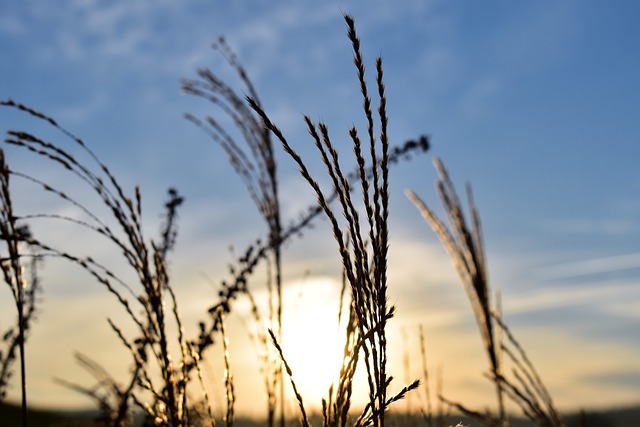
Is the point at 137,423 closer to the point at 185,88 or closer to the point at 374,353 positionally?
the point at 185,88

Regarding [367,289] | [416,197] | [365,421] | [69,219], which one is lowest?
[365,421]

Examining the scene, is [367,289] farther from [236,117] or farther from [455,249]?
[236,117]

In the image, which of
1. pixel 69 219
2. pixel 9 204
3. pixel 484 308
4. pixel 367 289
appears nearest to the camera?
pixel 367 289

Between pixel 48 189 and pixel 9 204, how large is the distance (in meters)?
0.44

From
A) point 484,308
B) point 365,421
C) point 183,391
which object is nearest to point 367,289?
point 365,421

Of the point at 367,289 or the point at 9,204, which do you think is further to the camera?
the point at 9,204

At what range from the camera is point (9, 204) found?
9.02ft

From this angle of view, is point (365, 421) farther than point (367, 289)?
Yes

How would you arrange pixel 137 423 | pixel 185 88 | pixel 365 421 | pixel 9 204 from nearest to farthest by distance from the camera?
pixel 365 421, pixel 9 204, pixel 137 423, pixel 185 88

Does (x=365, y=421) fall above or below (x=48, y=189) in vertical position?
below

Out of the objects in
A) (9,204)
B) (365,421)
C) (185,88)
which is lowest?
(365,421)

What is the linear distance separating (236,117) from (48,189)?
1771mm

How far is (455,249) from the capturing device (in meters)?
3.51

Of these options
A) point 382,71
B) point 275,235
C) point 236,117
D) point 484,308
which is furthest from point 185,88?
point 382,71
